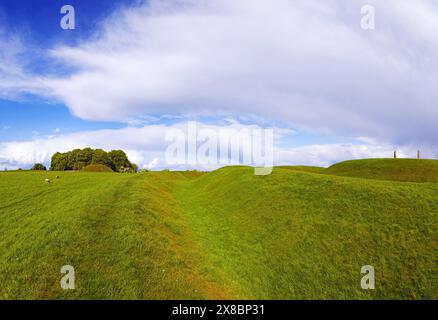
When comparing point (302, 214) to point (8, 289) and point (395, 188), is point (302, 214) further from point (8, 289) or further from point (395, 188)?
point (8, 289)

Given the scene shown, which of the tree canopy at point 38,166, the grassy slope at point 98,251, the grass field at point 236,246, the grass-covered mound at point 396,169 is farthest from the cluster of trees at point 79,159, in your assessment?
the grass-covered mound at point 396,169

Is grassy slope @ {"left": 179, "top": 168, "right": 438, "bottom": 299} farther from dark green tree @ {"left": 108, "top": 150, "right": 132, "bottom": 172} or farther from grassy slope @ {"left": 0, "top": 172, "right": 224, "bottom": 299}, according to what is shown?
dark green tree @ {"left": 108, "top": 150, "right": 132, "bottom": 172}

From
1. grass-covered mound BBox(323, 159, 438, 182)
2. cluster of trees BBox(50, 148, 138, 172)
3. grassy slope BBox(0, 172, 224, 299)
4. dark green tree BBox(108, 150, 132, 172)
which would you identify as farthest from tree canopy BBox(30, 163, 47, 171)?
grass-covered mound BBox(323, 159, 438, 182)

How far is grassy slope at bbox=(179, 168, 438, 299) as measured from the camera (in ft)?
51.6

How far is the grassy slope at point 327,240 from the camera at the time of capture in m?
15.7

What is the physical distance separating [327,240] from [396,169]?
102 feet

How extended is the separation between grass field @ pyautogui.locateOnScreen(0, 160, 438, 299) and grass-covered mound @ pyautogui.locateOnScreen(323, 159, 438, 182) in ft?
62.2

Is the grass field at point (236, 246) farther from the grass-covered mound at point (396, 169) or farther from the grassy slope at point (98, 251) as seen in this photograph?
the grass-covered mound at point (396, 169)

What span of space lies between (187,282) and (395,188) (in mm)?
20186

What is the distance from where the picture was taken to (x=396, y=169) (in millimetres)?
42500

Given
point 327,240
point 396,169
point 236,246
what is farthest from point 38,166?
point 327,240

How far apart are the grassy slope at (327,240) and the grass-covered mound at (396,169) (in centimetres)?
1899
